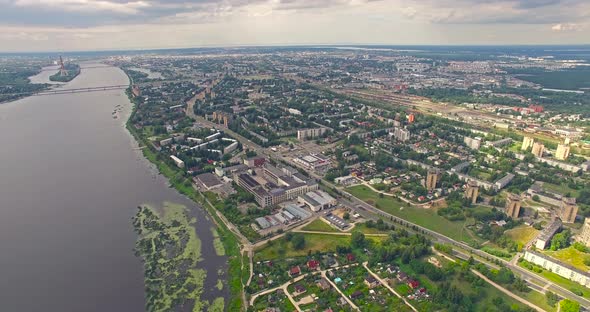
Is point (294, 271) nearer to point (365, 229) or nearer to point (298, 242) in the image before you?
point (298, 242)

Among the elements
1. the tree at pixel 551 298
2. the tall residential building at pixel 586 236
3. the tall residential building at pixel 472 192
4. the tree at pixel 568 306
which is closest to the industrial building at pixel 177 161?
the tall residential building at pixel 472 192

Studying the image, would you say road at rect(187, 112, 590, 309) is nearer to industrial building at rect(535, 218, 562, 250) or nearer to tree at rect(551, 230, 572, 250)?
industrial building at rect(535, 218, 562, 250)

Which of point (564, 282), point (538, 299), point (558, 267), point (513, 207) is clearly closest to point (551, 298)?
point (538, 299)

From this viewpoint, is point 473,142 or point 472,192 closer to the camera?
A: point 472,192

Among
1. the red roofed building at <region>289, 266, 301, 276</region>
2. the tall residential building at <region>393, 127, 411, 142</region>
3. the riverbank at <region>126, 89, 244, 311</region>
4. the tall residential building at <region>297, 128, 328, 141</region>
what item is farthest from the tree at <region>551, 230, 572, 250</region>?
the tall residential building at <region>297, 128, 328, 141</region>

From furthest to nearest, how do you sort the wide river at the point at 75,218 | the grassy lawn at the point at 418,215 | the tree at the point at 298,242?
the grassy lawn at the point at 418,215
the tree at the point at 298,242
the wide river at the point at 75,218

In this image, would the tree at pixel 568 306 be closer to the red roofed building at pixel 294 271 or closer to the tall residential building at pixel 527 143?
the red roofed building at pixel 294 271

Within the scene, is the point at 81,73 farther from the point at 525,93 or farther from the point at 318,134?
the point at 525,93
